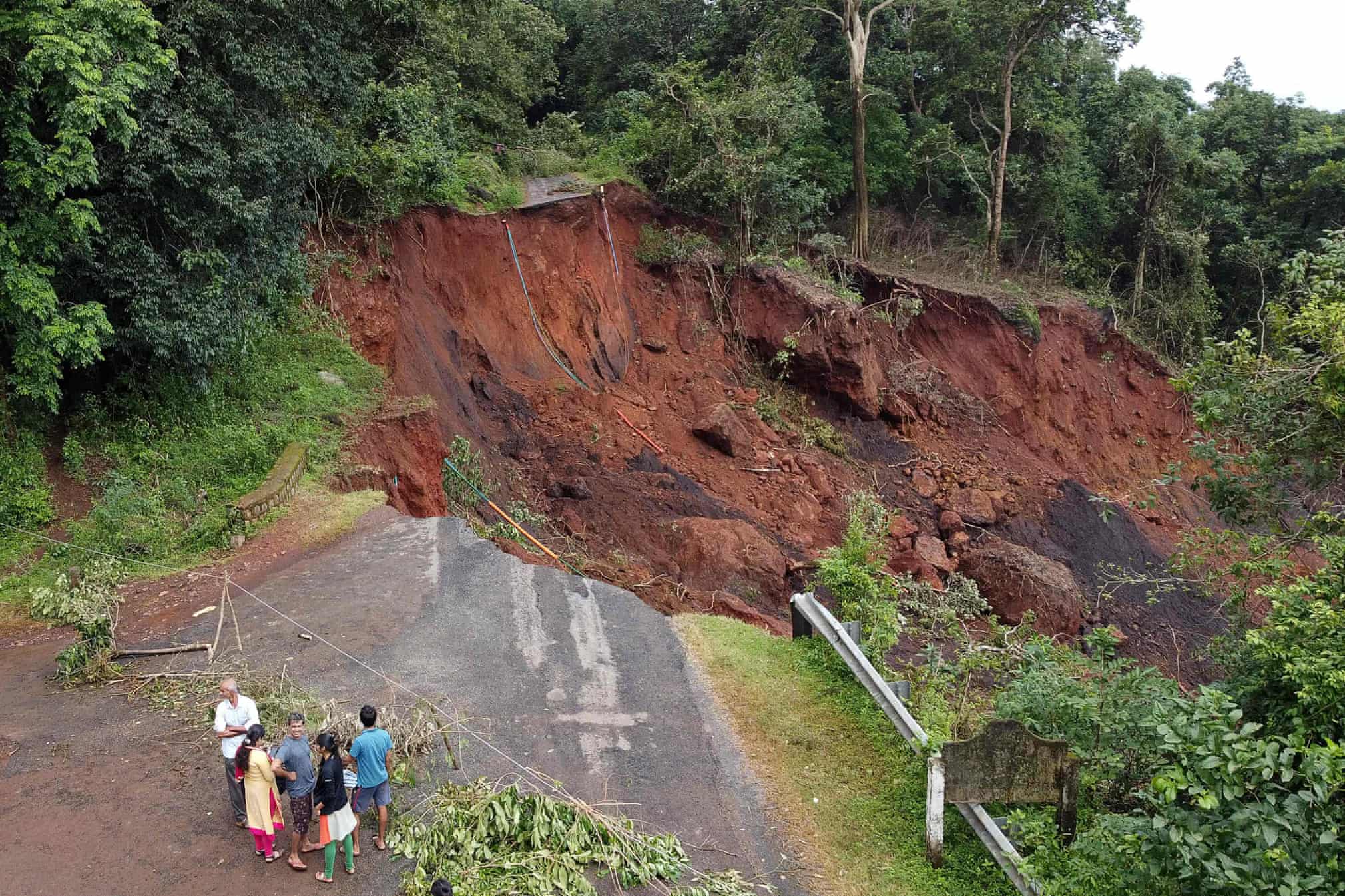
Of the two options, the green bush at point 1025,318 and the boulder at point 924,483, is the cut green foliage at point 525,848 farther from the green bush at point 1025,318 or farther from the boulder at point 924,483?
the green bush at point 1025,318

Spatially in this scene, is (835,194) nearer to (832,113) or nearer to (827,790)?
(832,113)

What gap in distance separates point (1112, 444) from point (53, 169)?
2309 cm

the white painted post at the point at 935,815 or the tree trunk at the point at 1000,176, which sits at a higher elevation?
the tree trunk at the point at 1000,176

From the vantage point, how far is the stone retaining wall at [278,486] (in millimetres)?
10375

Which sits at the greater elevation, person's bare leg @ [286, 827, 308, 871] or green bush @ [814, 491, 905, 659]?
green bush @ [814, 491, 905, 659]

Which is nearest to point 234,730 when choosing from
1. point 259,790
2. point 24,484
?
point 259,790

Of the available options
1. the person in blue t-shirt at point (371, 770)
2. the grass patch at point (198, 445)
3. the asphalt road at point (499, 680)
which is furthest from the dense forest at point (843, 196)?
the person in blue t-shirt at point (371, 770)

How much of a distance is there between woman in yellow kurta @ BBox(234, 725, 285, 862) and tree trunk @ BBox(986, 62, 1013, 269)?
22679 millimetres

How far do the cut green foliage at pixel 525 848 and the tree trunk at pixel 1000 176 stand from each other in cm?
2147

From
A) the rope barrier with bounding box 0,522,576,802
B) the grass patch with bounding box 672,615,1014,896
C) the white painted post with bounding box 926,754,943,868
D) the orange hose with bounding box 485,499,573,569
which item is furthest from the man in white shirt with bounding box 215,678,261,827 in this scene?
the orange hose with bounding box 485,499,573,569

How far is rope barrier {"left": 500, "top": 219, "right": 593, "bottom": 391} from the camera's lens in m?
19.3

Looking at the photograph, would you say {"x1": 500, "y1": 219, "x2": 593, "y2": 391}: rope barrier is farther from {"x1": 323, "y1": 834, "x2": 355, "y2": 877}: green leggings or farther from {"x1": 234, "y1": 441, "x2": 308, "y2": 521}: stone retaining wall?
{"x1": 323, "y1": 834, "x2": 355, "y2": 877}: green leggings

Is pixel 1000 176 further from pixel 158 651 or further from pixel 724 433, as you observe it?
pixel 158 651

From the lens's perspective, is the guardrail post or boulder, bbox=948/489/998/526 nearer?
the guardrail post
